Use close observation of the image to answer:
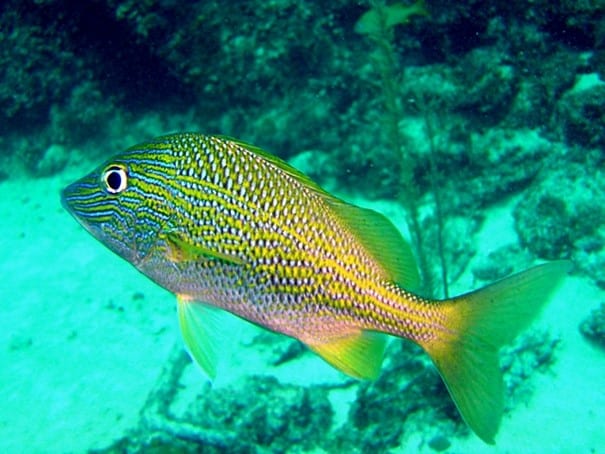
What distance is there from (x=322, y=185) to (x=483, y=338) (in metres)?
5.12

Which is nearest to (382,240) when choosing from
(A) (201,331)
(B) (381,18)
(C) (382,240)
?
(C) (382,240)

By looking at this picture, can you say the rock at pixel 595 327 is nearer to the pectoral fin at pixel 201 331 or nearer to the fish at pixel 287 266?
the fish at pixel 287 266

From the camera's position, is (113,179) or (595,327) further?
(595,327)

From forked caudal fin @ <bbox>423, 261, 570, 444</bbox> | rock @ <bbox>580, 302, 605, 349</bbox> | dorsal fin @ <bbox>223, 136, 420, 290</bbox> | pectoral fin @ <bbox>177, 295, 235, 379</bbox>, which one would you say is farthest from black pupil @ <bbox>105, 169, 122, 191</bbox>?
rock @ <bbox>580, 302, 605, 349</bbox>

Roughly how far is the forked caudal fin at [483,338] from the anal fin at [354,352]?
0.85 feet

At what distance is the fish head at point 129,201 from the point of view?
2.24 m

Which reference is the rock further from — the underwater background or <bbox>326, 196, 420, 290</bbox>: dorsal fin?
<bbox>326, 196, 420, 290</bbox>: dorsal fin

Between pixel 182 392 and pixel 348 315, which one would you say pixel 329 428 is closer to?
pixel 182 392

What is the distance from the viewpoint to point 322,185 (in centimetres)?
704

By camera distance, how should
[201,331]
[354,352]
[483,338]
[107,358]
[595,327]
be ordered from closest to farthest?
[483,338] → [354,352] → [201,331] → [595,327] → [107,358]

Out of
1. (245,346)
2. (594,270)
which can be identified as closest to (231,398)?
(245,346)

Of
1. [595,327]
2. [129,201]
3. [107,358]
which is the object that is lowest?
[107,358]

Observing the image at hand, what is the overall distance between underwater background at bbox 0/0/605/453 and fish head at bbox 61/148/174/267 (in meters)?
Answer: 2.46

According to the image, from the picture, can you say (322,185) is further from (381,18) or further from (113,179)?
(113,179)
